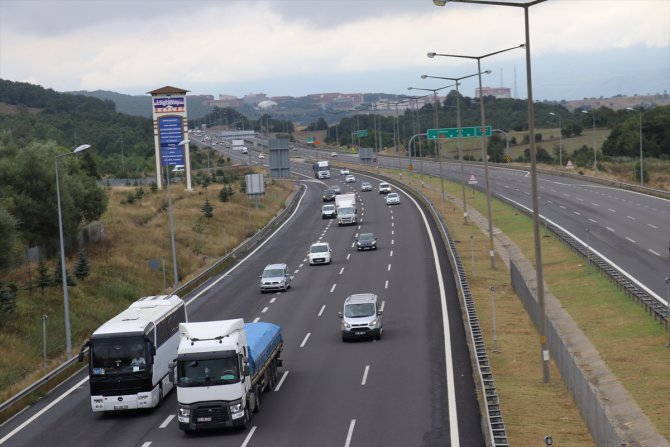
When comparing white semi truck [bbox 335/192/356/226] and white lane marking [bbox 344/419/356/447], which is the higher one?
white semi truck [bbox 335/192/356/226]

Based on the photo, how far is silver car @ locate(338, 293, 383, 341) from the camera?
37.5 metres

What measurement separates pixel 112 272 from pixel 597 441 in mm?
43682

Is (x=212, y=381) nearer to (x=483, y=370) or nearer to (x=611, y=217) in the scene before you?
(x=483, y=370)

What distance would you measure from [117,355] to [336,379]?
7.80 metres

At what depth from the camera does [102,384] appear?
89.5 feet

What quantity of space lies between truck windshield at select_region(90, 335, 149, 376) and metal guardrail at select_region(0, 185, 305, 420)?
398 centimetres

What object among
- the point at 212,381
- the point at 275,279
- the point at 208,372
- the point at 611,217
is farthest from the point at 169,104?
the point at 212,381

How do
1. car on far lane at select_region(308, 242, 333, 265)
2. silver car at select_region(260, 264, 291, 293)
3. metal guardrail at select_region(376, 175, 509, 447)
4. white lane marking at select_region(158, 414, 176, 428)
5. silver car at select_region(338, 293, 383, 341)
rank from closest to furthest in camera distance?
→ metal guardrail at select_region(376, 175, 509, 447), white lane marking at select_region(158, 414, 176, 428), silver car at select_region(338, 293, 383, 341), silver car at select_region(260, 264, 291, 293), car on far lane at select_region(308, 242, 333, 265)

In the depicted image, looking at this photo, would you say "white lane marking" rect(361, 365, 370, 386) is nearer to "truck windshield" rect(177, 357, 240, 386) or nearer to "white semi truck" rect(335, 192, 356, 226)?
"truck windshield" rect(177, 357, 240, 386)

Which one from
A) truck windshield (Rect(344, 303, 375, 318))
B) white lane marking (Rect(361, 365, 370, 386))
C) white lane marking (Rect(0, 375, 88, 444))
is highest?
truck windshield (Rect(344, 303, 375, 318))

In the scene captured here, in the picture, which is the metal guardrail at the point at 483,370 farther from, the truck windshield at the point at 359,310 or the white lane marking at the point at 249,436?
the white lane marking at the point at 249,436

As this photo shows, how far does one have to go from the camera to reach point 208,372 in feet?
81.0

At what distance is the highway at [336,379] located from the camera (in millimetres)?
24781

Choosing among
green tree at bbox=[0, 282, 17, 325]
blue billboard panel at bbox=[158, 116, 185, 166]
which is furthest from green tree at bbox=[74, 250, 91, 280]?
blue billboard panel at bbox=[158, 116, 185, 166]
